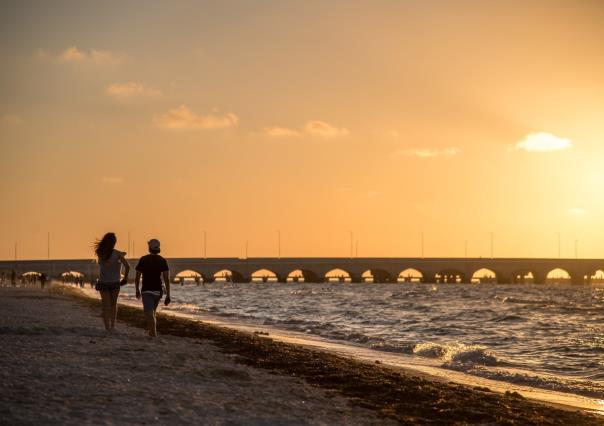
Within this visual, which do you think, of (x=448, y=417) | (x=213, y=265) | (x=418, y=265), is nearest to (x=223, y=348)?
(x=448, y=417)

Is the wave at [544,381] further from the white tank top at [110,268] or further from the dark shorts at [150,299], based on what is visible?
the white tank top at [110,268]

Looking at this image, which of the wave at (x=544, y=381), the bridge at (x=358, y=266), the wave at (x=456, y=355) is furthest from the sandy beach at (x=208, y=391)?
the bridge at (x=358, y=266)

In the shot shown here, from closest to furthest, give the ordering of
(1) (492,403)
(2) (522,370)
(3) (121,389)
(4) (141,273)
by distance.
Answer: (3) (121,389)
(1) (492,403)
(4) (141,273)
(2) (522,370)

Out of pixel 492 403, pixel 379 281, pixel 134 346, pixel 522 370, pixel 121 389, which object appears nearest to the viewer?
pixel 121 389

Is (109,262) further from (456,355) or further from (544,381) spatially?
(456,355)

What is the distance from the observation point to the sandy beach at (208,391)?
8352 millimetres

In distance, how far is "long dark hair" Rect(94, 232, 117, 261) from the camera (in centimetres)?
1645

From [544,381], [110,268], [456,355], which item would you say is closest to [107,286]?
[110,268]

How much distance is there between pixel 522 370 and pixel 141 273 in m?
9.92

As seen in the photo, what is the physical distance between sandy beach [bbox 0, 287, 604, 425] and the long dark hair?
1916 millimetres

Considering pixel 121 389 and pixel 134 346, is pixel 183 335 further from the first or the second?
pixel 121 389

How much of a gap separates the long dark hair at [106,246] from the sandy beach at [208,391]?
6.28 feet

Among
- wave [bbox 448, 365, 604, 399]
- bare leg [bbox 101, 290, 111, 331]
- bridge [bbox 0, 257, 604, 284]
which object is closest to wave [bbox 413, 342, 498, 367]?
wave [bbox 448, 365, 604, 399]

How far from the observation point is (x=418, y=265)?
171 metres
